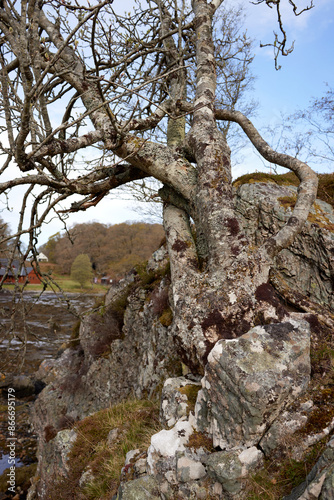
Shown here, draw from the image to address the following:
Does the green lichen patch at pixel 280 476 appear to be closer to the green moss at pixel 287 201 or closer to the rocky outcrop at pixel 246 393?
the rocky outcrop at pixel 246 393

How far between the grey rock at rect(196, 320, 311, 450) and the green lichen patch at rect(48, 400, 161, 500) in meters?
1.29

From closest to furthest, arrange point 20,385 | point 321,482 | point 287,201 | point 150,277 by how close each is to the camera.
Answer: point 321,482 < point 287,201 < point 150,277 < point 20,385

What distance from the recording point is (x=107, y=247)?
58.6 m

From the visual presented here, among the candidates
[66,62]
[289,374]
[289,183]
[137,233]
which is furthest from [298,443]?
[137,233]

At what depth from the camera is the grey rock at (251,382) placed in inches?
101

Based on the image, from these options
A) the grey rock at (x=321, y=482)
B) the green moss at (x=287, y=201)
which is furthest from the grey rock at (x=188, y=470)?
the green moss at (x=287, y=201)

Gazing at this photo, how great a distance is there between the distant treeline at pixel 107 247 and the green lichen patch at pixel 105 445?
43.5 m

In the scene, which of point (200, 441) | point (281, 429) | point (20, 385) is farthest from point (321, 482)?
point (20, 385)

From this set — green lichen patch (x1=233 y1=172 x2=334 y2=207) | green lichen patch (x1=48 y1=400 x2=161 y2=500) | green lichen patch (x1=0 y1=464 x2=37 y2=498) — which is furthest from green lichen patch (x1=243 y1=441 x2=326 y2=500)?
green lichen patch (x1=0 y1=464 x2=37 y2=498)

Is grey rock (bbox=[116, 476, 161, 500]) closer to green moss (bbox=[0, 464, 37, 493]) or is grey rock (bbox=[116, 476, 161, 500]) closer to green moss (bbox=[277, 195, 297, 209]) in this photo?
green moss (bbox=[277, 195, 297, 209])

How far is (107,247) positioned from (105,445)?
2180 inches

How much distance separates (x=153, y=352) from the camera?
5.64 m

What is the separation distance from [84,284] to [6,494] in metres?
39.2

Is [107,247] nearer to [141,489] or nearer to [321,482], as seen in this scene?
[141,489]
